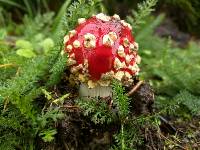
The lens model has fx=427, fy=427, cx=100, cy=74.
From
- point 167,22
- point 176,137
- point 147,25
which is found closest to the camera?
point 176,137

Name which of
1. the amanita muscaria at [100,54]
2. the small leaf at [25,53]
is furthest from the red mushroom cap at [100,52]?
the small leaf at [25,53]

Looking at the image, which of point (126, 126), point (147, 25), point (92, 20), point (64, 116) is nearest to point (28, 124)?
point (64, 116)

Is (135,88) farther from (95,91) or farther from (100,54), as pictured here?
(100,54)

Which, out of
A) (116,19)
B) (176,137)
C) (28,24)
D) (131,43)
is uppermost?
(28,24)

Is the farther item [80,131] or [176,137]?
[176,137]

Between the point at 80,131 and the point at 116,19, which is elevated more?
the point at 116,19

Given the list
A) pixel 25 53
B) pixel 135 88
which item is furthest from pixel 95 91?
pixel 25 53

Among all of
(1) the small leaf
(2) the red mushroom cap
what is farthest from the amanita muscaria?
(1) the small leaf

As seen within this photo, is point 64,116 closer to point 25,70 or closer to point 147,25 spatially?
point 25,70

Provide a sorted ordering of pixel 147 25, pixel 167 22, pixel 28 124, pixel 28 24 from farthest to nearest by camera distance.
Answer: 1. pixel 167 22
2. pixel 147 25
3. pixel 28 24
4. pixel 28 124
